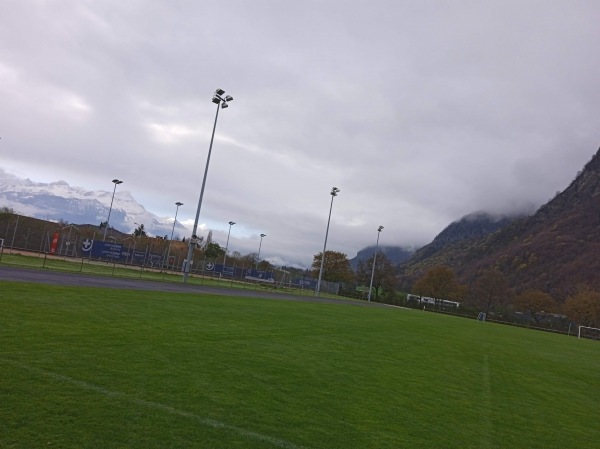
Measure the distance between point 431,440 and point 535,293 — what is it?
11119 centimetres

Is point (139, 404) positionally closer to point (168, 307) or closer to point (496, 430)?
point (496, 430)

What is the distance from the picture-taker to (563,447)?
263 inches

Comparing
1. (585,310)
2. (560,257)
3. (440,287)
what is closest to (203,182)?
(585,310)

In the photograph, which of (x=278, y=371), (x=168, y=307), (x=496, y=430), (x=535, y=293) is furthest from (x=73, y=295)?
(x=535, y=293)

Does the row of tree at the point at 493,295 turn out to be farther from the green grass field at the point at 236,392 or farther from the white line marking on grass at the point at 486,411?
the green grass field at the point at 236,392

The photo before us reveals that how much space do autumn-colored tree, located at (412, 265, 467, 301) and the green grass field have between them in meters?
101

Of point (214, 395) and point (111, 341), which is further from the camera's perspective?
point (111, 341)

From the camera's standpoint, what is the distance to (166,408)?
5684 millimetres

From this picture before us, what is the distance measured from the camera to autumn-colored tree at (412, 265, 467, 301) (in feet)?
366

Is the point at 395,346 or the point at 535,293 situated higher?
the point at 535,293

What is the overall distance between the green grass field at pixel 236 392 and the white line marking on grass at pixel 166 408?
2 cm

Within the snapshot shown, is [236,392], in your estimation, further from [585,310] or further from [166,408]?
[585,310]

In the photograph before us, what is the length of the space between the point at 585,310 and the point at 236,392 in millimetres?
94658

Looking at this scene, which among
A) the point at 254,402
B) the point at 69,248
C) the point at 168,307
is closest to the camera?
the point at 254,402
